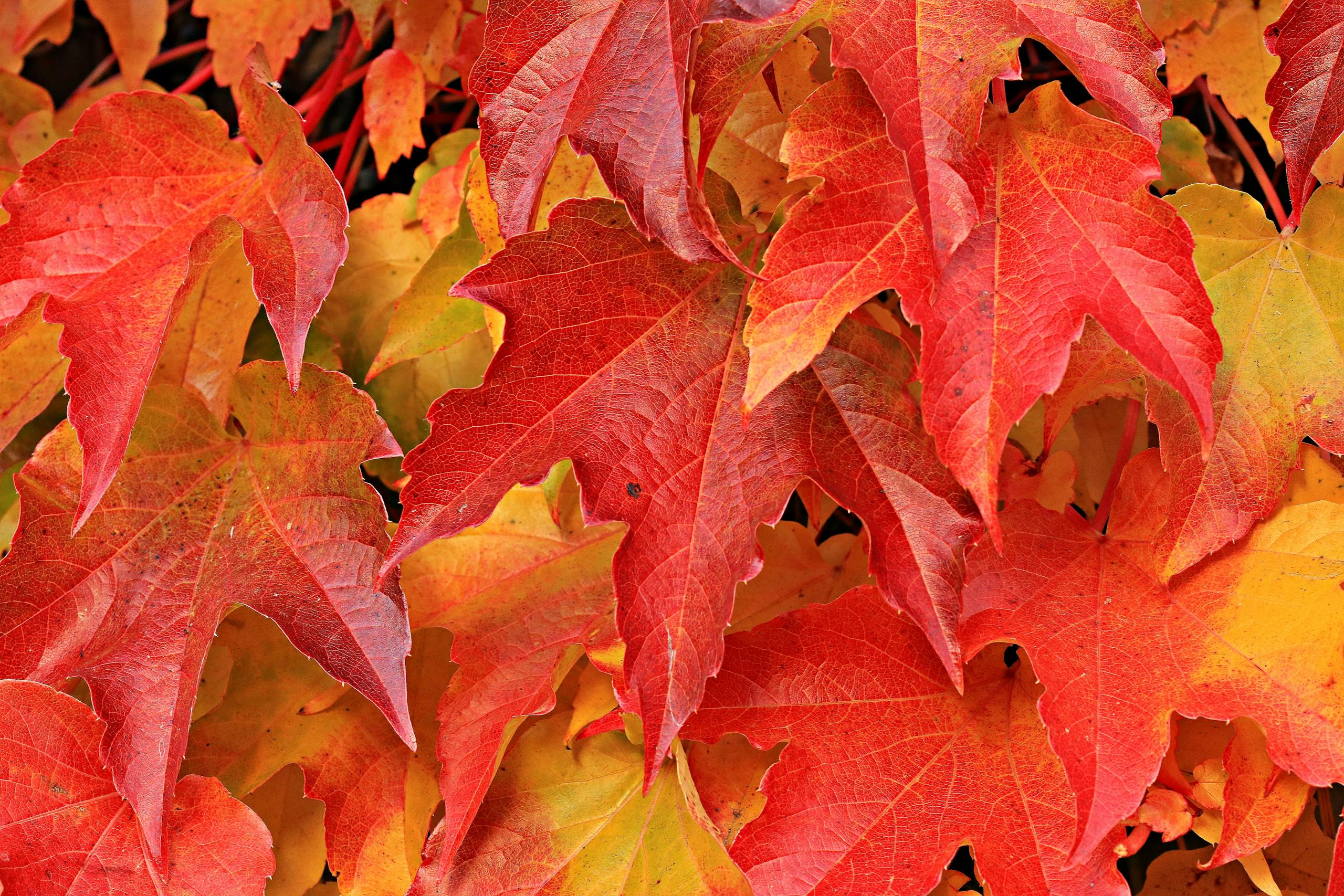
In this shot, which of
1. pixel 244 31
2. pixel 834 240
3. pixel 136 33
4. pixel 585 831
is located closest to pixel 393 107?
pixel 244 31

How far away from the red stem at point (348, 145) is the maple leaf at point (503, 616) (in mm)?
394

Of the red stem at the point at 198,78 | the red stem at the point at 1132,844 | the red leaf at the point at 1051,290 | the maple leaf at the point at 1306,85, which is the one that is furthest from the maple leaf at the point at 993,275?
the red stem at the point at 198,78

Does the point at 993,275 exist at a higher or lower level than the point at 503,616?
higher

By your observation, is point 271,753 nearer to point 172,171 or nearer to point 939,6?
point 172,171

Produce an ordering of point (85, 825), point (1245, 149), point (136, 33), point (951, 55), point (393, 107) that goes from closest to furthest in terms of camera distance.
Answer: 1. point (951, 55)
2. point (85, 825)
3. point (1245, 149)
4. point (393, 107)
5. point (136, 33)

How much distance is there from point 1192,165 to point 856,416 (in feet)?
1.29

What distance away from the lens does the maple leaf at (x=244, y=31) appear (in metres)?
0.86

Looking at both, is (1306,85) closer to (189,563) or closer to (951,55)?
(951,55)

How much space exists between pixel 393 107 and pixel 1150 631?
736 millimetres

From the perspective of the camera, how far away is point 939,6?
0.48 metres

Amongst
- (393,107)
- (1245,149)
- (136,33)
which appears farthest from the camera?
(136,33)

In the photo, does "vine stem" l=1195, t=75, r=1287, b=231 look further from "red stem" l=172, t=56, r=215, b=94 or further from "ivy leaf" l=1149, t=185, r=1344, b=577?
"red stem" l=172, t=56, r=215, b=94

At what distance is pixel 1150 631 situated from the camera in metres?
0.55

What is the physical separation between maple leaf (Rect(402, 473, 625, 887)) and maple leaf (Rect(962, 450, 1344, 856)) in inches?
10.1
